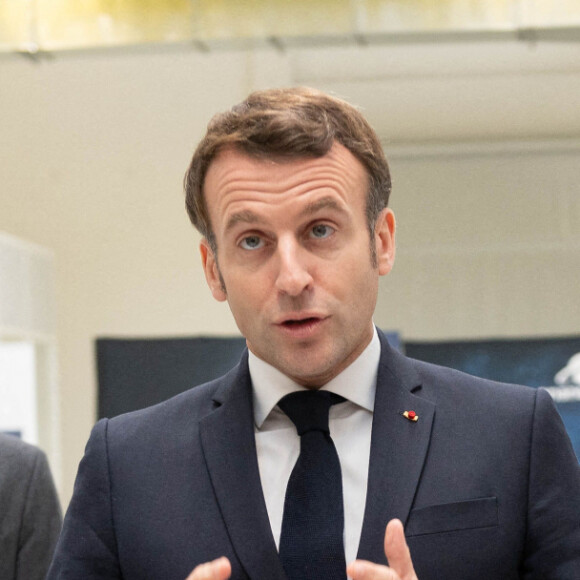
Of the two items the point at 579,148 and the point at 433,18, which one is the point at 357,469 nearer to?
the point at 433,18

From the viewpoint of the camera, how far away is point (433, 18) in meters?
5.75

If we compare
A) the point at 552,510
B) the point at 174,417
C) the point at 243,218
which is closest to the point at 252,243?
the point at 243,218

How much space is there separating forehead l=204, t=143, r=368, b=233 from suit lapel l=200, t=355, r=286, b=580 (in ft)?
1.10

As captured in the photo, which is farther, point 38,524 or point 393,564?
point 38,524

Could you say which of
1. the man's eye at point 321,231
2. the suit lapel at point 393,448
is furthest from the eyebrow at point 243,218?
the suit lapel at point 393,448

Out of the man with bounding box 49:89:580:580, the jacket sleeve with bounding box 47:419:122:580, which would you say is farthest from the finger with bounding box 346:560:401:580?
the jacket sleeve with bounding box 47:419:122:580

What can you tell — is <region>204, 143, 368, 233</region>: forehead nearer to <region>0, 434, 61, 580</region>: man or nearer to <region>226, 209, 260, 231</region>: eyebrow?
<region>226, 209, 260, 231</region>: eyebrow

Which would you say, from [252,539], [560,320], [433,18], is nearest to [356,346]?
[252,539]

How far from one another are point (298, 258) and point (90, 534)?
0.64 metres

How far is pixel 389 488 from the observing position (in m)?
1.90

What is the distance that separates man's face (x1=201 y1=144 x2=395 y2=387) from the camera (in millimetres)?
1889

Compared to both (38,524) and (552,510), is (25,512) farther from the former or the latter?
(552,510)

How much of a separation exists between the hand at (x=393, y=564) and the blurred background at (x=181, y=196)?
6333mm

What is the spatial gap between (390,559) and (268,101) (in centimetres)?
86
